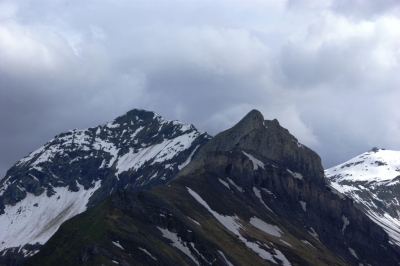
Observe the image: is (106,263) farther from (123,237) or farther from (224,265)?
(224,265)

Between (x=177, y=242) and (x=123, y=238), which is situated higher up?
(x=177, y=242)

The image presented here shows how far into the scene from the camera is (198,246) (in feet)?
611

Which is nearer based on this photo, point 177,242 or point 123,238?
point 123,238

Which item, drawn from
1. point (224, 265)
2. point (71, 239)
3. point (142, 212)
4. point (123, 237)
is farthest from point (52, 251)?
point (224, 265)

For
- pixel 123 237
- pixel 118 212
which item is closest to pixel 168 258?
pixel 123 237

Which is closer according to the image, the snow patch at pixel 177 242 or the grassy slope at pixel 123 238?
the grassy slope at pixel 123 238

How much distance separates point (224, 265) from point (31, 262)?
50.9 meters

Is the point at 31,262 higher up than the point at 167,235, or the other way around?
the point at 167,235

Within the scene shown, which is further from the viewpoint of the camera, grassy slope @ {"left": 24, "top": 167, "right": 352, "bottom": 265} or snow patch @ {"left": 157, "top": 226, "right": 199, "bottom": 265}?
snow patch @ {"left": 157, "top": 226, "right": 199, "bottom": 265}

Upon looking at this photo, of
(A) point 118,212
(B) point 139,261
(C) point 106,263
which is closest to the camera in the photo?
(C) point 106,263

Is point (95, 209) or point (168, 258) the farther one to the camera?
point (95, 209)

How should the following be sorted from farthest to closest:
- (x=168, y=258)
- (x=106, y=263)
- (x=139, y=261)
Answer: (x=168, y=258) → (x=139, y=261) → (x=106, y=263)

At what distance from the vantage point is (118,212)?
18300 centimetres

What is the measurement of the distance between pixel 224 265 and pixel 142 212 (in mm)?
26207
